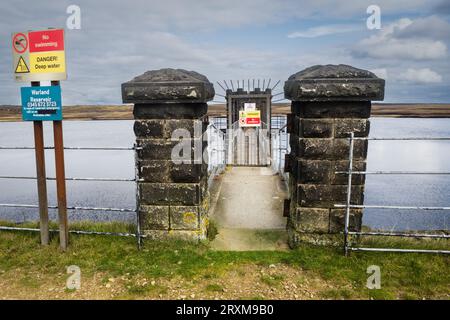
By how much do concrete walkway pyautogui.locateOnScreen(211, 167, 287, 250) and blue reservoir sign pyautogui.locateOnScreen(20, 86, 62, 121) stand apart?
3.01m

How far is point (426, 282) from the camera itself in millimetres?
3947

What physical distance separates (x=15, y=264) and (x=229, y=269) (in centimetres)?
292

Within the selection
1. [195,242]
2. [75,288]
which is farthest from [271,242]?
[75,288]

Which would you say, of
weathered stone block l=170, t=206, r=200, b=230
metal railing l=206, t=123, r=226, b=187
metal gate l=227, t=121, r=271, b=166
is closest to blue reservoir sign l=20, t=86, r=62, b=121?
weathered stone block l=170, t=206, r=200, b=230

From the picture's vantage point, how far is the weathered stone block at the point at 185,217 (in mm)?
4871

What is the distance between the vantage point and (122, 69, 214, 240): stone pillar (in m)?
4.64

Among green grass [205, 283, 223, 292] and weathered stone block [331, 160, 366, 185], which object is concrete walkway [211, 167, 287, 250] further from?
weathered stone block [331, 160, 366, 185]


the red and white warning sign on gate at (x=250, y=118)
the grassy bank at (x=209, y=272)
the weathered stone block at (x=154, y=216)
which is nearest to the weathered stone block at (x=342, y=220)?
the grassy bank at (x=209, y=272)

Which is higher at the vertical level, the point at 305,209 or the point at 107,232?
the point at 305,209

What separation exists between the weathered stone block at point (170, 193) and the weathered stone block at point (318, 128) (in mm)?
1735

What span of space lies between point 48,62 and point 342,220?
15.4 ft

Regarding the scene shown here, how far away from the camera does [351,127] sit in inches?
179

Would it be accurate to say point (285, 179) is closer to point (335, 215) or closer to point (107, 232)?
point (335, 215)

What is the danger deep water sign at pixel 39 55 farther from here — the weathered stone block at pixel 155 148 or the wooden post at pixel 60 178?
the weathered stone block at pixel 155 148
